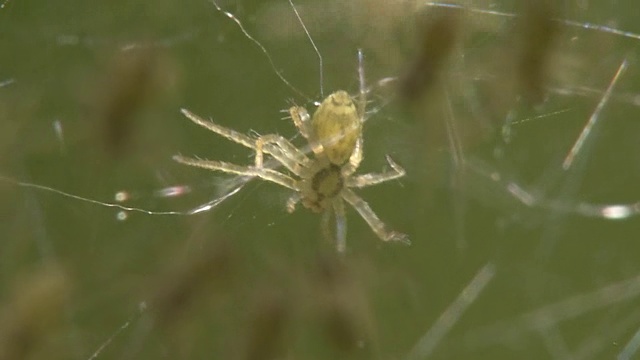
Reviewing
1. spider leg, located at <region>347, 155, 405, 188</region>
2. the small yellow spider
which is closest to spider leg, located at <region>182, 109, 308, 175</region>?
the small yellow spider

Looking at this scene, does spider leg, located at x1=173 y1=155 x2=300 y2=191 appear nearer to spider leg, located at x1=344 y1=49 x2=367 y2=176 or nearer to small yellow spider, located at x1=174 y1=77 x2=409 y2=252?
small yellow spider, located at x1=174 y1=77 x2=409 y2=252

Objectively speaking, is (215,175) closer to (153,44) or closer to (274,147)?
(274,147)

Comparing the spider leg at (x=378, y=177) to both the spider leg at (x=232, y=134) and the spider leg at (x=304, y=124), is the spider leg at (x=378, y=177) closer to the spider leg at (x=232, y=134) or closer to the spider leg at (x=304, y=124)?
the spider leg at (x=304, y=124)

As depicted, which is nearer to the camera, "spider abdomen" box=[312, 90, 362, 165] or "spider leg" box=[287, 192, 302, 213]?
"spider abdomen" box=[312, 90, 362, 165]

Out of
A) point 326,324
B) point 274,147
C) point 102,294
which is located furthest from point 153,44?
point 326,324

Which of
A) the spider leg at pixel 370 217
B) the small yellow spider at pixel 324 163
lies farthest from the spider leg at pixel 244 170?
the spider leg at pixel 370 217

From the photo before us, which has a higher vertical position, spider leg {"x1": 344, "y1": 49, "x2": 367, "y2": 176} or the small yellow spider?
spider leg {"x1": 344, "y1": 49, "x2": 367, "y2": 176}

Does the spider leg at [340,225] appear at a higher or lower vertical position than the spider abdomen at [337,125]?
lower
